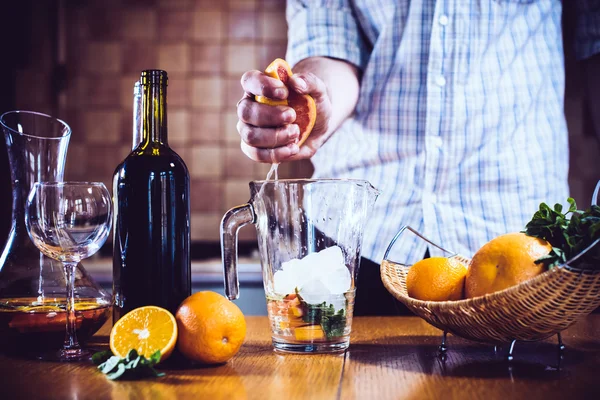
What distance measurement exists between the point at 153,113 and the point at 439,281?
1.37 feet

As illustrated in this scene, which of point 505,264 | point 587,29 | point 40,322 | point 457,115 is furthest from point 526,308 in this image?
point 587,29

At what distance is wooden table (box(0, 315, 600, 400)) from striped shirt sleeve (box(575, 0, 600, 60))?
2.79ft

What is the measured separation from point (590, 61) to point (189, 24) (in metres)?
1.72

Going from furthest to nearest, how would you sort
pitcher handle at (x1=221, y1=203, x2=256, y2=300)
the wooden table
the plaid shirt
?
the plaid shirt < pitcher handle at (x1=221, y1=203, x2=256, y2=300) < the wooden table

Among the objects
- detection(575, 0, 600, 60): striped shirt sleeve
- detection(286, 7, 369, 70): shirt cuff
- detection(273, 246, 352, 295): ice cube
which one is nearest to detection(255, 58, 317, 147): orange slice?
detection(273, 246, 352, 295): ice cube

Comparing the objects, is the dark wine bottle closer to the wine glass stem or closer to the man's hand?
the wine glass stem

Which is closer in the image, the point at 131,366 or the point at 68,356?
the point at 131,366

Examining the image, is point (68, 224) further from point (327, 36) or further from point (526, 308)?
point (327, 36)

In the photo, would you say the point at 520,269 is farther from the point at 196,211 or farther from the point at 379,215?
the point at 196,211

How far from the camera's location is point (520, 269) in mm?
698

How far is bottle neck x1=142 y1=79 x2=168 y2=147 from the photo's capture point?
31.3 inches

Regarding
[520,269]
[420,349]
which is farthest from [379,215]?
[520,269]

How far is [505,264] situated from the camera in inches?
28.0

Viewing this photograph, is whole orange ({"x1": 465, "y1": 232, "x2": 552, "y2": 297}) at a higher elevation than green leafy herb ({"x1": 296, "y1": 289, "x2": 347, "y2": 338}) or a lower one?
higher
